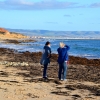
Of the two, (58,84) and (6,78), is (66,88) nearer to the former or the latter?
(58,84)

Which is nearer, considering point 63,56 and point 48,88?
point 48,88

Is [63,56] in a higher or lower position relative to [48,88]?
higher

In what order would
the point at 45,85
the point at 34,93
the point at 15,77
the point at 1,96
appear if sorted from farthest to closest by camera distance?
the point at 15,77 → the point at 45,85 → the point at 34,93 → the point at 1,96

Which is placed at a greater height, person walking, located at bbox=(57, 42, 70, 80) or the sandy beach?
person walking, located at bbox=(57, 42, 70, 80)

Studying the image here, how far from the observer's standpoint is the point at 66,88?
11.5 metres

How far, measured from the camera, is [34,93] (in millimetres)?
10406

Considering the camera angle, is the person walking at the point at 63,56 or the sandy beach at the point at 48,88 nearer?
the sandy beach at the point at 48,88

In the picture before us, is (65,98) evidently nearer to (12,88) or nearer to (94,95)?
(94,95)

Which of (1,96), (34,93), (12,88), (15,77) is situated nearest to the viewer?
(1,96)

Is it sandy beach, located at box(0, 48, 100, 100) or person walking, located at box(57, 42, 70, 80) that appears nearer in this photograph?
sandy beach, located at box(0, 48, 100, 100)

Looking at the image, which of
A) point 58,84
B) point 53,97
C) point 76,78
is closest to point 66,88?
point 58,84

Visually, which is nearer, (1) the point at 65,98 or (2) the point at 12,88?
(1) the point at 65,98

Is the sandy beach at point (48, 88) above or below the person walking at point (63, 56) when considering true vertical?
below

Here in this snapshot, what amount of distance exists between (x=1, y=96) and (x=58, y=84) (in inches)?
126
